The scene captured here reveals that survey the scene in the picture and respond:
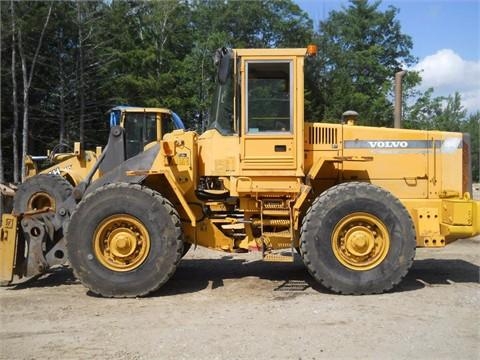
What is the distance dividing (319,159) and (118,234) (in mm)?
2780

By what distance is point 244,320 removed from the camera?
20.3ft

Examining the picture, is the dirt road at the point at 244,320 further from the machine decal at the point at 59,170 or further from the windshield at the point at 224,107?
the machine decal at the point at 59,170

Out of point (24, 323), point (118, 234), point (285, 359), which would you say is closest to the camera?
point (285, 359)

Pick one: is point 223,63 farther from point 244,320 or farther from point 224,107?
point 244,320

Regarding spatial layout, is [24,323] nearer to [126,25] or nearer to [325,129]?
[325,129]

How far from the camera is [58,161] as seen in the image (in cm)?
1459

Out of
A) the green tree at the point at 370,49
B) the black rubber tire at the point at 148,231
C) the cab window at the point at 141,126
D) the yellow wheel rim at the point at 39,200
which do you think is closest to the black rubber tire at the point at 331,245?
the black rubber tire at the point at 148,231

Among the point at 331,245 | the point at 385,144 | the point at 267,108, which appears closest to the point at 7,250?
the point at 267,108

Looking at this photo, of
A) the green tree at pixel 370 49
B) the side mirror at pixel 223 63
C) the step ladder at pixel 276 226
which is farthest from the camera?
the green tree at pixel 370 49

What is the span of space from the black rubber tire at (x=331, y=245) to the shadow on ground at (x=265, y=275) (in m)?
0.35

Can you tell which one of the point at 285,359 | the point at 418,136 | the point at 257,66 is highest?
the point at 257,66

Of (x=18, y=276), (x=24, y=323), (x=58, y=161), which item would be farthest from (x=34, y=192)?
(x=24, y=323)

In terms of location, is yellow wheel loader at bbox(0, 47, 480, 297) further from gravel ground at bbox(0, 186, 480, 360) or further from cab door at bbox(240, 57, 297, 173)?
gravel ground at bbox(0, 186, 480, 360)

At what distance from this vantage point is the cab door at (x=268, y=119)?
24.6 feet
